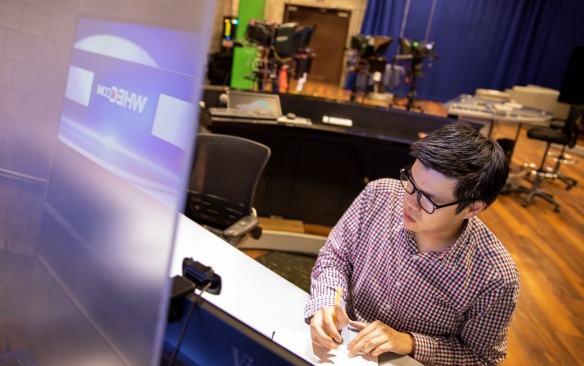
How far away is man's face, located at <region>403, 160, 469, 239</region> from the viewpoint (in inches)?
45.1

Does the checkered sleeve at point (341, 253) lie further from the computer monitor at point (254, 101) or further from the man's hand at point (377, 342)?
the computer monitor at point (254, 101)

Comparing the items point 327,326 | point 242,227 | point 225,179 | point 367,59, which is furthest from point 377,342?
point 367,59

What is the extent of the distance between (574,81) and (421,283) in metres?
10.1

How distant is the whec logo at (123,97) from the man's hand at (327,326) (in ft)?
2.75

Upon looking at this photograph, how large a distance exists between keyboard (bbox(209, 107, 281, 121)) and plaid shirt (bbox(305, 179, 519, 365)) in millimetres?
2082

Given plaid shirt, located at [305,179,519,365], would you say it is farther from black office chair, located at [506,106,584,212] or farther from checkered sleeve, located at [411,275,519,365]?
black office chair, located at [506,106,584,212]

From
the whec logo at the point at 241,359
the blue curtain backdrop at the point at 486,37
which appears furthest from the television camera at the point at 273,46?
the blue curtain backdrop at the point at 486,37

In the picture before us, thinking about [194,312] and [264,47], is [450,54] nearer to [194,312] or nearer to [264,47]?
[264,47]

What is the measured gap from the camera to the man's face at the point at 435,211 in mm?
1145

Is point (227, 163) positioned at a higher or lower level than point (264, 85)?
lower

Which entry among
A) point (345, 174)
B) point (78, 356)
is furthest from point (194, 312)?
point (345, 174)

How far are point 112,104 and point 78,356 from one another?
210mm

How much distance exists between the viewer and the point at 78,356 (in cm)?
37

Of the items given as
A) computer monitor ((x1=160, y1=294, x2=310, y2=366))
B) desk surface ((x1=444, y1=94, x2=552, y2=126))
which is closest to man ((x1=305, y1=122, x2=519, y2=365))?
computer monitor ((x1=160, y1=294, x2=310, y2=366))
